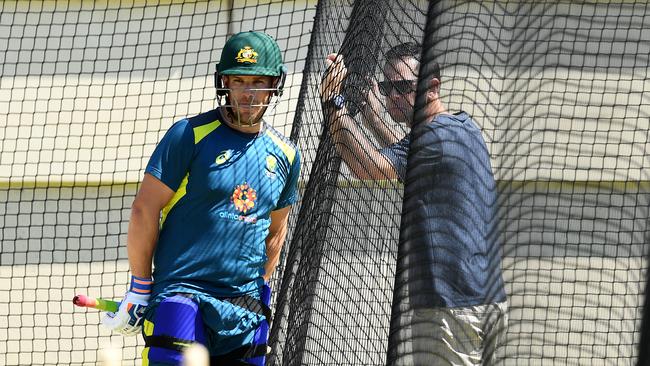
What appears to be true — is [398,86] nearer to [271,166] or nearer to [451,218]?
[271,166]

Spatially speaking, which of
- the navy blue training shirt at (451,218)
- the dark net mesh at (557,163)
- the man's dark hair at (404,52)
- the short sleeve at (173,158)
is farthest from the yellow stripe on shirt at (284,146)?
the dark net mesh at (557,163)

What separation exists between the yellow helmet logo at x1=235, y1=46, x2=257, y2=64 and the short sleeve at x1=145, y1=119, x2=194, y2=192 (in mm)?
325

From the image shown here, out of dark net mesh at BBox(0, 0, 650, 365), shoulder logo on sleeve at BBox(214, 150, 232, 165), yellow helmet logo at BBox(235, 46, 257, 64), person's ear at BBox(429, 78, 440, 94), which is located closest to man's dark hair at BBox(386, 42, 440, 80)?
dark net mesh at BBox(0, 0, 650, 365)

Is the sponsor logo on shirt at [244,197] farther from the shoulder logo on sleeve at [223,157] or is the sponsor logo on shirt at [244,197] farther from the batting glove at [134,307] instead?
the batting glove at [134,307]

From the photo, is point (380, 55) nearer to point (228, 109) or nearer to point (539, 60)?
point (228, 109)

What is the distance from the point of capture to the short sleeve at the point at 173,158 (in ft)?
12.1

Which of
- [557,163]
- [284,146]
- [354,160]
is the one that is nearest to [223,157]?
[284,146]

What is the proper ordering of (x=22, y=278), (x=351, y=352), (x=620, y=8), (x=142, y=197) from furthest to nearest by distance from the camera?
(x=22, y=278) < (x=351, y=352) < (x=142, y=197) < (x=620, y=8)

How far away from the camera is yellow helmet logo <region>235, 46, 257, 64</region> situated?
385cm

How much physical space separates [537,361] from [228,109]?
1.84 m

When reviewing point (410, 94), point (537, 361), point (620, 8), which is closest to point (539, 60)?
point (620, 8)

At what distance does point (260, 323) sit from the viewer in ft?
12.7

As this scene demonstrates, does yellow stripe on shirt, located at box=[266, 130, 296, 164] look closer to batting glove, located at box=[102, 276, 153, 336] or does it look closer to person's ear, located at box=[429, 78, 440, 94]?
batting glove, located at box=[102, 276, 153, 336]

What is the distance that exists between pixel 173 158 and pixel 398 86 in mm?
780
